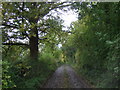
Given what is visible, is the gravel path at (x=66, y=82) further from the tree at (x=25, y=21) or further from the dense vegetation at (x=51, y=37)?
the tree at (x=25, y=21)

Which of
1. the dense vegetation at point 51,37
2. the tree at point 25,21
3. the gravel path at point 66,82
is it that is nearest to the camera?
the dense vegetation at point 51,37

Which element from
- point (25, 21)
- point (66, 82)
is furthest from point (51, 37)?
point (66, 82)

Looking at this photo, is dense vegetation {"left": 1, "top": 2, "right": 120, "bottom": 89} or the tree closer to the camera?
dense vegetation {"left": 1, "top": 2, "right": 120, "bottom": 89}

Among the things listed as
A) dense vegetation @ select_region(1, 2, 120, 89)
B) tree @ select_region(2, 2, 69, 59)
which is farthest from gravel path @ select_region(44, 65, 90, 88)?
tree @ select_region(2, 2, 69, 59)

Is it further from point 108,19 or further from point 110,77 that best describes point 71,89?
point 108,19

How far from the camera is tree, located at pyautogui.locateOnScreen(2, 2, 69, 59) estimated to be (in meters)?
7.46

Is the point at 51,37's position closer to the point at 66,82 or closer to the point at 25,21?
the point at 25,21

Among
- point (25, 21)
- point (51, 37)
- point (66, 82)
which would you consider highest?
point (25, 21)

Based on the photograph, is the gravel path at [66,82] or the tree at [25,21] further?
the gravel path at [66,82]

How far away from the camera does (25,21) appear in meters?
8.02

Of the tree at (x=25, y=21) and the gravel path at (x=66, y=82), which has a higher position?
the tree at (x=25, y=21)

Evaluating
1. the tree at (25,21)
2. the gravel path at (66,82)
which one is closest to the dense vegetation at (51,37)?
the tree at (25,21)

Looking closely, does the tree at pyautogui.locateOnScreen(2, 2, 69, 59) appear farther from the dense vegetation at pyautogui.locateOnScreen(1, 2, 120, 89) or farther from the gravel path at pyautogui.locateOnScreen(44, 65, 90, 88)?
the gravel path at pyautogui.locateOnScreen(44, 65, 90, 88)

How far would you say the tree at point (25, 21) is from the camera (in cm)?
746
